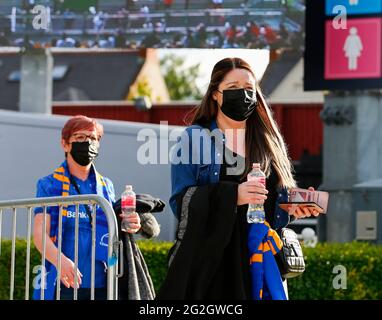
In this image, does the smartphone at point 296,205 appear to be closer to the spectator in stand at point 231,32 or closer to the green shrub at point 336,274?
the green shrub at point 336,274

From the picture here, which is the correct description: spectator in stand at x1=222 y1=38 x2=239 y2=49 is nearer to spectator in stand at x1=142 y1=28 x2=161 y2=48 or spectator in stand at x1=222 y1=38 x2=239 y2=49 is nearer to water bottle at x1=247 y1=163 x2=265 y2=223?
spectator in stand at x1=142 y1=28 x2=161 y2=48

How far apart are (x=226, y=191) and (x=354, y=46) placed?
10612 millimetres

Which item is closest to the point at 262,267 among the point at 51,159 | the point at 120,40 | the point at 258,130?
the point at 258,130

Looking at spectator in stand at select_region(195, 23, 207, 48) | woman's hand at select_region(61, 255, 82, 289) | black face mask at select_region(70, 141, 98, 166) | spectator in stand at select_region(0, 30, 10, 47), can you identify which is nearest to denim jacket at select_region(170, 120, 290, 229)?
woman's hand at select_region(61, 255, 82, 289)

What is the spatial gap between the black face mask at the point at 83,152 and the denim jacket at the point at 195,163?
1187 millimetres

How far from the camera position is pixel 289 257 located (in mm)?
5250

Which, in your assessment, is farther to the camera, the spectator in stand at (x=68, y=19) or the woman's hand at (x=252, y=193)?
the spectator in stand at (x=68, y=19)

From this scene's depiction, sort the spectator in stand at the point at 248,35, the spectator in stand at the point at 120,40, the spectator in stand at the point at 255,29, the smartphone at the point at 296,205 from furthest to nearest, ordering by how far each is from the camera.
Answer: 1. the spectator in stand at the point at 120,40
2. the spectator in stand at the point at 255,29
3. the spectator in stand at the point at 248,35
4. the smartphone at the point at 296,205

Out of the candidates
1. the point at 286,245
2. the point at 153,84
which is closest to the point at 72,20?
the point at 286,245

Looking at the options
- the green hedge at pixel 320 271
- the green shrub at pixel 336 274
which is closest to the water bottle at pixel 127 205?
the green hedge at pixel 320 271

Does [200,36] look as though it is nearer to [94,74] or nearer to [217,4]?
[217,4]

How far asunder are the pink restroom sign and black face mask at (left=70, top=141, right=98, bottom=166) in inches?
339

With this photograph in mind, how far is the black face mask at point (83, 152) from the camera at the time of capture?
633 cm

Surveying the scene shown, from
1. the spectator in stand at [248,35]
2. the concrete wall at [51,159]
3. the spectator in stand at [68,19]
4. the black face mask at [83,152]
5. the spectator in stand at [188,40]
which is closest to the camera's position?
the black face mask at [83,152]
